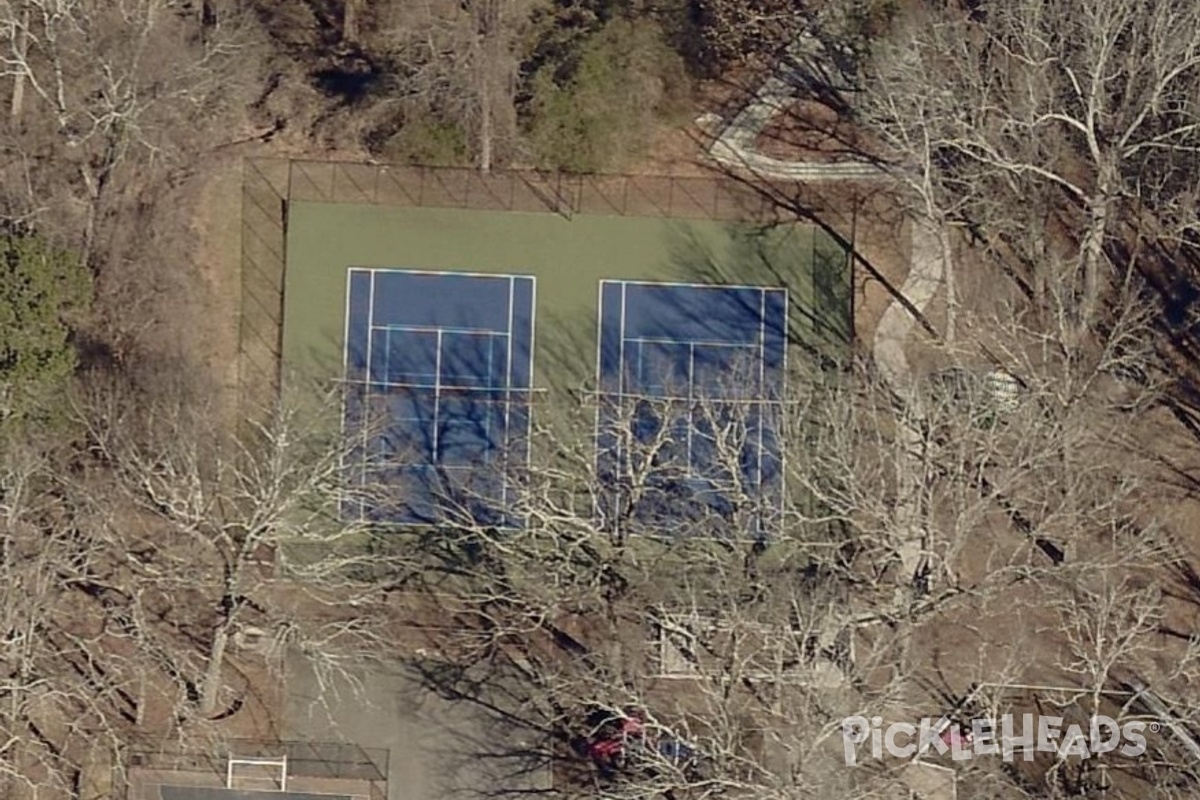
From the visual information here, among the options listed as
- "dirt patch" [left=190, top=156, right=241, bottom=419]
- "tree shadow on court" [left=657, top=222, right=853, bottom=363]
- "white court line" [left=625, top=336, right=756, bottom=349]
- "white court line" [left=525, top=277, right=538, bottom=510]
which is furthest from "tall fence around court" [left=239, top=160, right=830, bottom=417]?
"white court line" [left=625, top=336, right=756, bottom=349]

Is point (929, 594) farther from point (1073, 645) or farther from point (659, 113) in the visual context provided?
point (659, 113)

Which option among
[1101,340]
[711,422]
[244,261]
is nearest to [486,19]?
[244,261]

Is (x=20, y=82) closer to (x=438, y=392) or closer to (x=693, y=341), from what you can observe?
(x=438, y=392)

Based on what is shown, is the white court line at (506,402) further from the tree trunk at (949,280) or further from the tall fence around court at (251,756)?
the tree trunk at (949,280)

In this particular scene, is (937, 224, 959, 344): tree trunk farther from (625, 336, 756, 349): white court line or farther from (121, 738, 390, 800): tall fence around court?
(121, 738, 390, 800): tall fence around court

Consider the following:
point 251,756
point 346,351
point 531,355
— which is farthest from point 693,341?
point 251,756

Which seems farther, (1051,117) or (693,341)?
(693,341)

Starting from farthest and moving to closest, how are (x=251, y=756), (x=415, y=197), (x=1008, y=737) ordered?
(x=415, y=197)
(x=1008, y=737)
(x=251, y=756)
